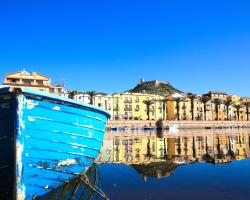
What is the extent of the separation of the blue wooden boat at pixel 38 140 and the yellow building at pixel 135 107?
9453cm

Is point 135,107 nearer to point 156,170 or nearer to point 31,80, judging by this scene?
point 31,80

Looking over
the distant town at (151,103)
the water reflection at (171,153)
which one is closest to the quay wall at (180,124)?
the distant town at (151,103)

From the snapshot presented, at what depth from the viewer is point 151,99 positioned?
115 m

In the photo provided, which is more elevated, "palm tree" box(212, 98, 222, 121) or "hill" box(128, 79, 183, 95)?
"hill" box(128, 79, 183, 95)

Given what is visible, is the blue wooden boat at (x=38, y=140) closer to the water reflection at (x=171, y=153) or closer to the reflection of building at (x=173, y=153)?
the water reflection at (x=171, y=153)

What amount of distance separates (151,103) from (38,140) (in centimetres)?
10141

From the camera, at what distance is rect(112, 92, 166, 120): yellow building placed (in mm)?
107188

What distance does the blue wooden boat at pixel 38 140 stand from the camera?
9.08 meters

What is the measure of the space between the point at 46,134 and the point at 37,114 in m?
0.65

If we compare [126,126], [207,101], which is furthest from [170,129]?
[207,101]

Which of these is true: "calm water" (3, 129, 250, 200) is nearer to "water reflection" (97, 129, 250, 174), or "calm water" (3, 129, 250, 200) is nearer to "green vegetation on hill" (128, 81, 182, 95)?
"water reflection" (97, 129, 250, 174)

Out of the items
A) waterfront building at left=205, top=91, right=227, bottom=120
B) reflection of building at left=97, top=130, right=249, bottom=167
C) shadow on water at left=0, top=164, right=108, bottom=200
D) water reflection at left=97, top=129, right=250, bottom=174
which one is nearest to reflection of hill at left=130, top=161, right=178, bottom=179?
water reflection at left=97, top=129, right=250, bottom=174

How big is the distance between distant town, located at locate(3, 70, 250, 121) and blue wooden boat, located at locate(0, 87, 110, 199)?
78.3 m

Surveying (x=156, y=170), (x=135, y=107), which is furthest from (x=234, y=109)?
(x=156, y=170)
